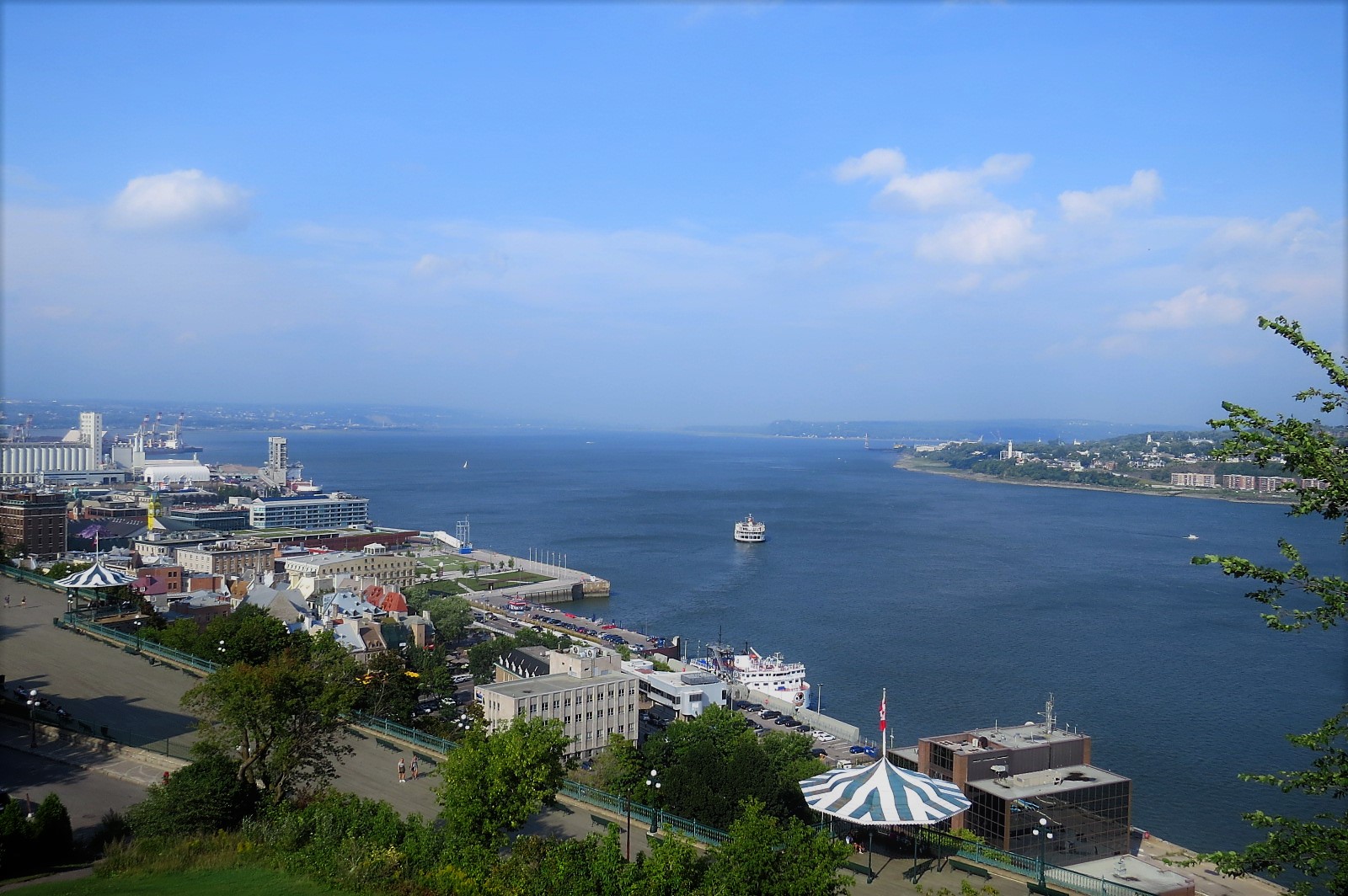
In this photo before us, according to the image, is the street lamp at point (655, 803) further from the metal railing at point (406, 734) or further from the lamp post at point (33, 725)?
the lamp post at point (33, 725)

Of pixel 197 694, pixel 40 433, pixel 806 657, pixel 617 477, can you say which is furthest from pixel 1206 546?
pixel 40 433

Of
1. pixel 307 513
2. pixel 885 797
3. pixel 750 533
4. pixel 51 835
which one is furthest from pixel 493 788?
pixel 307 513

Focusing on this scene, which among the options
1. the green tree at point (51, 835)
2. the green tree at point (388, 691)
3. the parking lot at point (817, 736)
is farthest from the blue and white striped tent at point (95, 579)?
the green tree at point (51, 835)

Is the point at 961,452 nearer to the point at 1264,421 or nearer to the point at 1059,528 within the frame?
the point at 1059,528

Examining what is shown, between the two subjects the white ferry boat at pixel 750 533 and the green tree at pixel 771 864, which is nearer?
the green tree at pixel 771 864

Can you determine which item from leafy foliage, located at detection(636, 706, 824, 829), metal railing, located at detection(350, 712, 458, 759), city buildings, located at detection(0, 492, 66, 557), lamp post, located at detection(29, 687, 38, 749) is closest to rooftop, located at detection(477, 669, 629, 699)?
leafy foliage, located at detection(636, 706, 824, 829)

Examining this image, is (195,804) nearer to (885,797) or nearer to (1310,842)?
(885,797)

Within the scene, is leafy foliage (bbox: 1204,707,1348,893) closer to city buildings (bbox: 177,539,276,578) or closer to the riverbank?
city buildings (bbox: 177,539,276,578)
